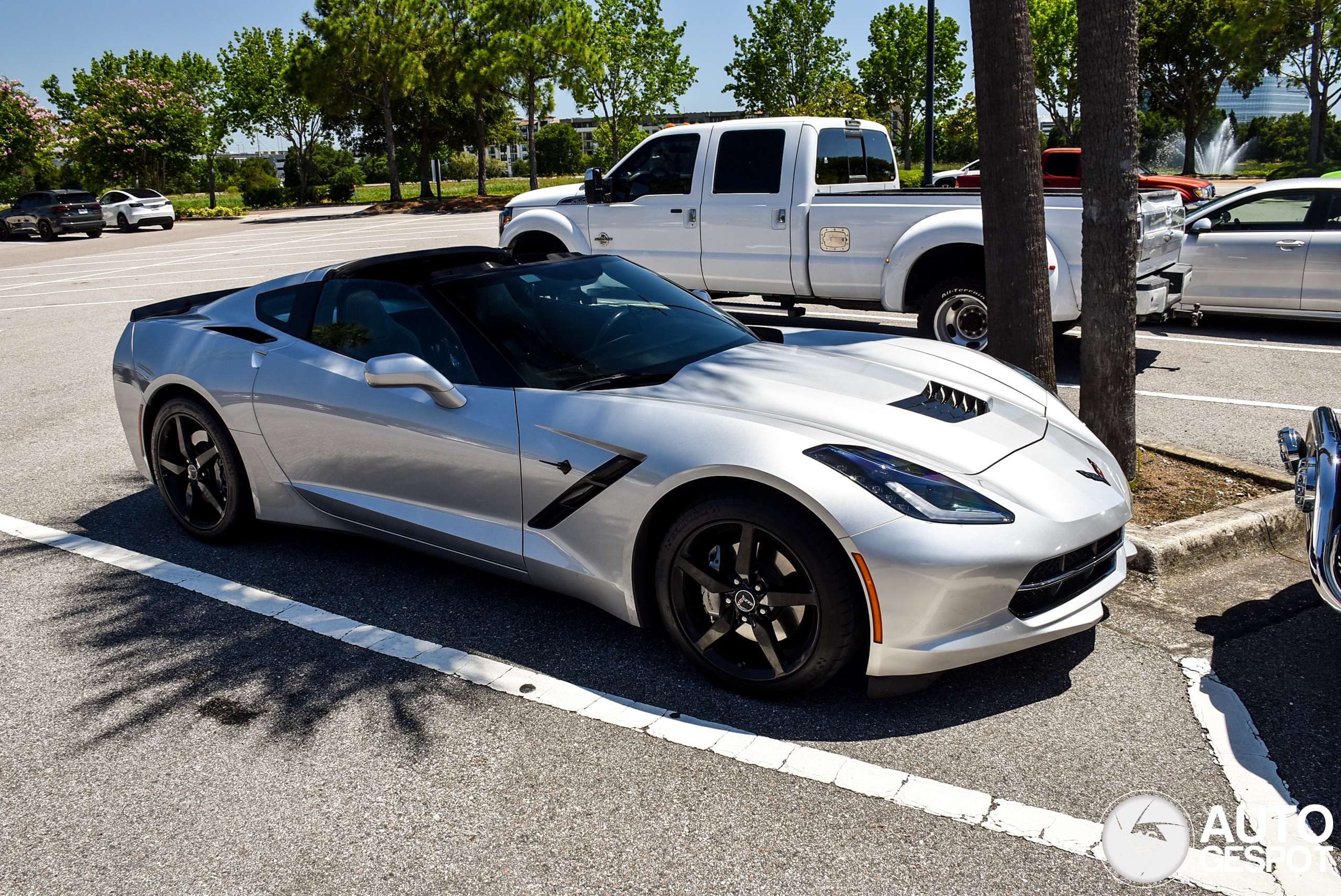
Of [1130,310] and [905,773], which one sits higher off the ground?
[1130,310]

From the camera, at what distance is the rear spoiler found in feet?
16.9

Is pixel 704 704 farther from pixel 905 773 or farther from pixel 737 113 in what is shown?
pixel 737 113

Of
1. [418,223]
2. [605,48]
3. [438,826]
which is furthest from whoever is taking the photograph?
[605,48]

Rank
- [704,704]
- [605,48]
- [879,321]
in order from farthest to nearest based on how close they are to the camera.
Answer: [605,48] < [879,321] < [704,704]

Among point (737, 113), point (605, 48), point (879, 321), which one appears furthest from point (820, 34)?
point (879, 321)

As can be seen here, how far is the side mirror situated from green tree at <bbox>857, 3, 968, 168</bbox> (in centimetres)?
5339

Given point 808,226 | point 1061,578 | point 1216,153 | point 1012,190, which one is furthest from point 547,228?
point 1216,153

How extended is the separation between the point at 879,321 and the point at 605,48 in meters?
39.3

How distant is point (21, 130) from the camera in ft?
149

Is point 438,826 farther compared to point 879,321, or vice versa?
point 879,321

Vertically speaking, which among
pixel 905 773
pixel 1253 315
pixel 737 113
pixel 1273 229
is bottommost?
pixel 905 773

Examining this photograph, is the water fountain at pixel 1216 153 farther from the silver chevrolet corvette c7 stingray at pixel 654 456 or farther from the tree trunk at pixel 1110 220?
the silver chevrolet corvette c7 stingray at pixel 654 456

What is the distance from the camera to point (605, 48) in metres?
46.0

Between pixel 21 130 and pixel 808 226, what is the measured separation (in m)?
48.9
